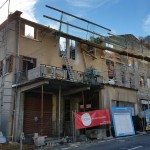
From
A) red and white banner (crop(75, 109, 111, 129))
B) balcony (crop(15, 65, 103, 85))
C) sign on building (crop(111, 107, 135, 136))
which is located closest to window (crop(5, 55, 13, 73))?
balcony (crop(15, 65, 103, 85))

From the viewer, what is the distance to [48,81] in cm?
1773

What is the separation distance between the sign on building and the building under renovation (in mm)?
1618

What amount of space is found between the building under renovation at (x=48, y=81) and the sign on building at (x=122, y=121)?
1.62 m

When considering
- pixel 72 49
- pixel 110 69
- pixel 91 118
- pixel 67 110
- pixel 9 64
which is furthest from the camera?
pixel 110 69

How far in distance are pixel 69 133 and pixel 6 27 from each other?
10.7m

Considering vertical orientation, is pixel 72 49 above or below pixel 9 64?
above

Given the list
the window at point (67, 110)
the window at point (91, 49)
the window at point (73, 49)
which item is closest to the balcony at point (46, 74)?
the window at point (67, 110)

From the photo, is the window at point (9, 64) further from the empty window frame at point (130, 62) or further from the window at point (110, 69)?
the empty window frame at point (130, 62)

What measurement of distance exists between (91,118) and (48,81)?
14.4 ft

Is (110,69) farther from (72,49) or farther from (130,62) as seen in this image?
(72,49)

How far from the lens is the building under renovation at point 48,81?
19141 mm

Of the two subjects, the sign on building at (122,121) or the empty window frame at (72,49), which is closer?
the sign on building at (122,121)

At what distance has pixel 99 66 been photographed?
88.8 ft

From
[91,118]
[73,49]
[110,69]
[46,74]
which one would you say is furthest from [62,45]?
[91,118]
